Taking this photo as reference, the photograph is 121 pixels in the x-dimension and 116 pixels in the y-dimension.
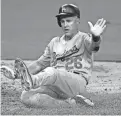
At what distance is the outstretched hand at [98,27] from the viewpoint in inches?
155

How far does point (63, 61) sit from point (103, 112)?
0.83 meters

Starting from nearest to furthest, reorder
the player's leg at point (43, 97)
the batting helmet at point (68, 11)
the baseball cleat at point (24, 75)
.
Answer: the baseball cleat at point (24, 75), the player's leg at point (43, 97), the batting helmet at point (68, 11)

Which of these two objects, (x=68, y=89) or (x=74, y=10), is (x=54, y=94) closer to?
(x=68, y=89)

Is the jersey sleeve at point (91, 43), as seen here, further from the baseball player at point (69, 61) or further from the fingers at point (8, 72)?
the fingers at point (8, 72)

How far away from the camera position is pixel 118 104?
191 inches

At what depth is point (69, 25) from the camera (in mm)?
4277

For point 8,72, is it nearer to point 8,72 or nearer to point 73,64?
point 8,72

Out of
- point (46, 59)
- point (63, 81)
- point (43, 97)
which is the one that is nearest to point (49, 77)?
point (63, 81)

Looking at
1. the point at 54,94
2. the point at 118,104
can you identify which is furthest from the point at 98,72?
the point at 54,94

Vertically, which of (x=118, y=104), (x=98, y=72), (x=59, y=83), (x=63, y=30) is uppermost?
(x=63, y=30)

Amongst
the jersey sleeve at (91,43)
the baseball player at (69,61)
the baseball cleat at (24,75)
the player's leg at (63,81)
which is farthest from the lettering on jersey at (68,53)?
the baseball cleat at (24,75)

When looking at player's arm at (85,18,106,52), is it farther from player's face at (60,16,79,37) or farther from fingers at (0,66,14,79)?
fingers at (0,66,14,79)

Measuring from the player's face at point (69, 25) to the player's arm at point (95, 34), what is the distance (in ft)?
0.93

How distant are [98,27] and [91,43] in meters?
0.22
